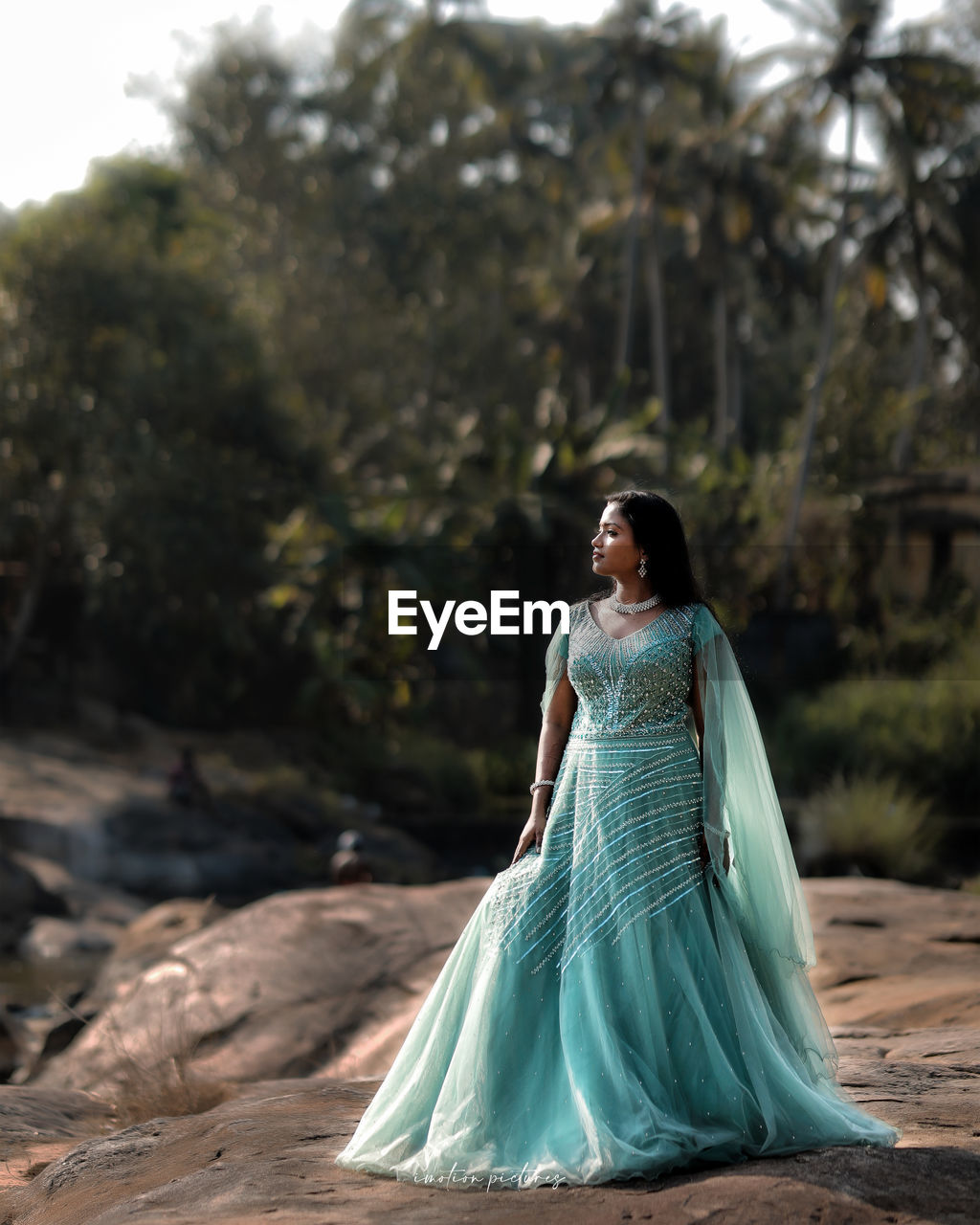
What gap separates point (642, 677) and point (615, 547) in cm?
37

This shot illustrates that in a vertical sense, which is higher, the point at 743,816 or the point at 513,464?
the point at 513,464

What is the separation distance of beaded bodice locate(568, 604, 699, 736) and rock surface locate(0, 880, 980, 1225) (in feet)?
3.86

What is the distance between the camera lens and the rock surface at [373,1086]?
3.18m

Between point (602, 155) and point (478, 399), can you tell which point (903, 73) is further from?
point (478, 399)

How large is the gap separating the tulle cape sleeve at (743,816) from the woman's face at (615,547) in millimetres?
239

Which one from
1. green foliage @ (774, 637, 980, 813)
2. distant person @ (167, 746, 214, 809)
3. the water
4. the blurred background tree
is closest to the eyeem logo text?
the blurred background tree

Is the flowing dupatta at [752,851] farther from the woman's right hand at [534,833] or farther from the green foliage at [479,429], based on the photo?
the green foliage at [479,429]

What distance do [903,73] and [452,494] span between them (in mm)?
9935

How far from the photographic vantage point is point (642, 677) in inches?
152

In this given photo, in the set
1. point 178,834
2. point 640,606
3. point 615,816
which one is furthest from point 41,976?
point 640,606

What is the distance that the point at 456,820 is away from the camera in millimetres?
19984

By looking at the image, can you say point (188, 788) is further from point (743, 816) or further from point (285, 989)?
→ point (743, 816)

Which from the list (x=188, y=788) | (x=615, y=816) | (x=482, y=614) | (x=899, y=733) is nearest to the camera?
(x=615, y=816)

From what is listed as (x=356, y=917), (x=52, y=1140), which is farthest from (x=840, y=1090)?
(x=356, y=917)
